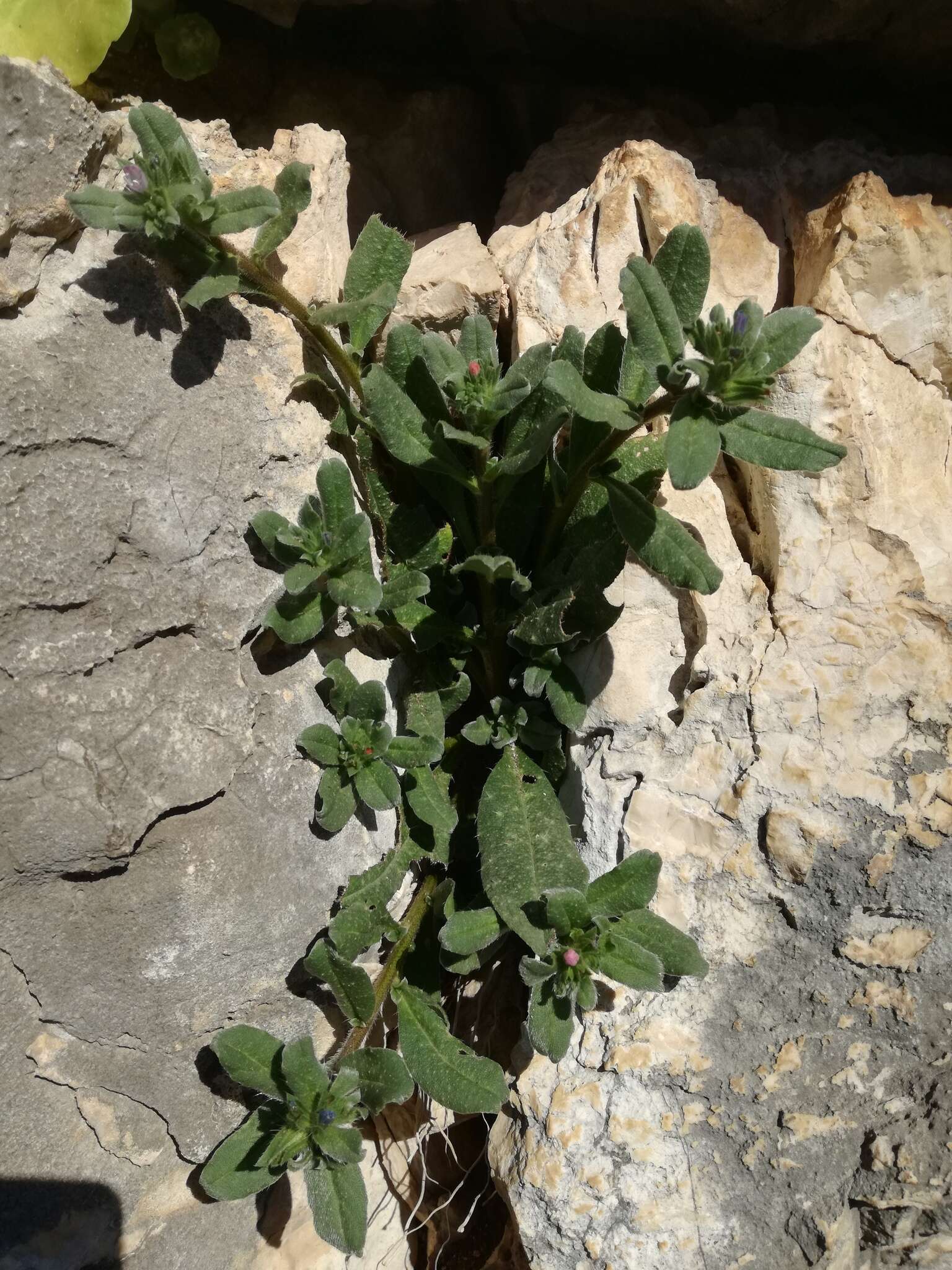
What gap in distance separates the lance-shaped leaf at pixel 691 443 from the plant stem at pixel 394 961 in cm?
138

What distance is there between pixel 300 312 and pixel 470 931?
1.66 metres

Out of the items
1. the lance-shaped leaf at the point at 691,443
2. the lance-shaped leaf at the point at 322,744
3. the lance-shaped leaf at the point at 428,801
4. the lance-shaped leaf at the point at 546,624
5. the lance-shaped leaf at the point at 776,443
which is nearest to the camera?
the lance-shaped leaf at the point at 691,443

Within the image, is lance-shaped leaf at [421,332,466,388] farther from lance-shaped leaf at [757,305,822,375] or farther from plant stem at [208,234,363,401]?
lance-shaped leaf at [757,305,822,375]

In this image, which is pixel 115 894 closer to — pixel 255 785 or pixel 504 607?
pixel 255 785

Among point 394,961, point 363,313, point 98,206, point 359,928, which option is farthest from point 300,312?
point 394,961

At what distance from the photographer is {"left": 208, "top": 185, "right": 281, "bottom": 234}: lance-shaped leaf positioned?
7.86 ft

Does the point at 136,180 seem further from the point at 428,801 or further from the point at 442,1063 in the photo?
the point at 442,1063

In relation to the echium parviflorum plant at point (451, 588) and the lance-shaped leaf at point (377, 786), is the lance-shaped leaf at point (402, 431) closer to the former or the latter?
the echium parviflorum plant at point (451, 588)

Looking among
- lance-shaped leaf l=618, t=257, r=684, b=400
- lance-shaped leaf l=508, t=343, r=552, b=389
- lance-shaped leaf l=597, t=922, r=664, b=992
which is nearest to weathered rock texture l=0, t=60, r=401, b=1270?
lance-shaped leaf l=508, t=343, r=552, b=389

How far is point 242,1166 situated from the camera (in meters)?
2.58

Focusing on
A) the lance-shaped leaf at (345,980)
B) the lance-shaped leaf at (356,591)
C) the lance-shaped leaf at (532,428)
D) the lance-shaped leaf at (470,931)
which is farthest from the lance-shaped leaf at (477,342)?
the lance-shaped leaf at (345,980)

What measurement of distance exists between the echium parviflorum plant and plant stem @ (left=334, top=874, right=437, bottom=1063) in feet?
0.04

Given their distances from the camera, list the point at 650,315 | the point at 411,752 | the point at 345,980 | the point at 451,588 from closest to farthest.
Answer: the point at 650,315, the point at 345,980, the point at 411,752, the point at 451,588

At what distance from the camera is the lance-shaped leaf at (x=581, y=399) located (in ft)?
6.91
